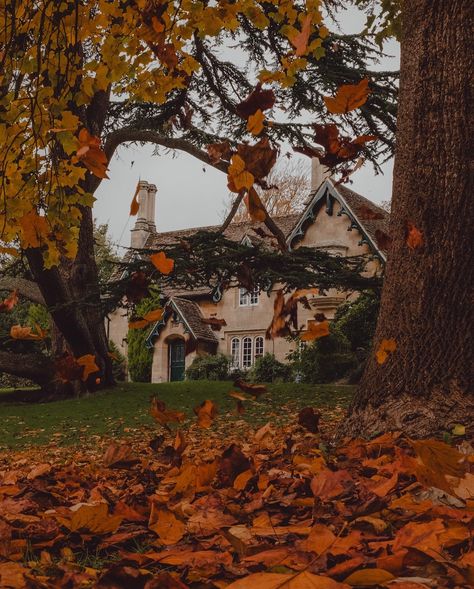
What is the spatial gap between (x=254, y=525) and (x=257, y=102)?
1.73 meters

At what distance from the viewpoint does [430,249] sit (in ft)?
13.2

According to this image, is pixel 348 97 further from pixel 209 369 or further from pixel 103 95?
pixel 209 369

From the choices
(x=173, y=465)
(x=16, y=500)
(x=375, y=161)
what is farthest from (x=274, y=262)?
(x=16, y=500)

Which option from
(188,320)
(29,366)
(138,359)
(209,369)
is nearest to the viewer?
(29,366)

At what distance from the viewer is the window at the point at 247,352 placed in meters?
29.8

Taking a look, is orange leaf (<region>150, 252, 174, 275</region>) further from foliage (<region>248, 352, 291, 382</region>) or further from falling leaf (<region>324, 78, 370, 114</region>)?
foliage (<region>248, 352, 291, 382</region>)

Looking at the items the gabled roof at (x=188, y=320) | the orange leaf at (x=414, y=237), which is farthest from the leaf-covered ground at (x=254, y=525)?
the gabled roof at (x=188, y=320)

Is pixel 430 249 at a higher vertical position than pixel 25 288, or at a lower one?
lower

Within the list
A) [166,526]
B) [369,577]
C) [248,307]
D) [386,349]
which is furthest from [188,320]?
[369,577]

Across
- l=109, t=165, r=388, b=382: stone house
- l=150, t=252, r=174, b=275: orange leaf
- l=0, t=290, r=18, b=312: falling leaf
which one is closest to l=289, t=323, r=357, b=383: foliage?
l=109, t=165, r=388, b=382: stone house

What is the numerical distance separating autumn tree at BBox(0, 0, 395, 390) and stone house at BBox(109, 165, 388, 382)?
12.0 meters

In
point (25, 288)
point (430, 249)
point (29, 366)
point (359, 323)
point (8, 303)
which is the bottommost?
point (29, 366)

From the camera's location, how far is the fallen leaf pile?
59.1 inches

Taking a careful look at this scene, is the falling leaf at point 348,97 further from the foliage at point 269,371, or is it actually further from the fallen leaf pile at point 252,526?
the foliage at point 269,371
